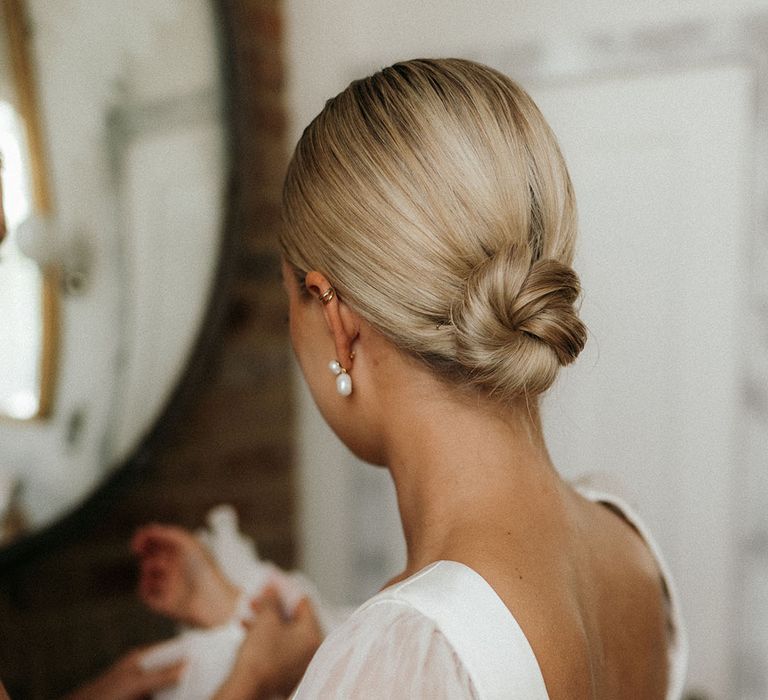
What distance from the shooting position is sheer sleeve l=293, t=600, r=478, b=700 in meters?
0.58

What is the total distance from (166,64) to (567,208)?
873mm

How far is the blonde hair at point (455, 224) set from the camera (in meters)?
0.66

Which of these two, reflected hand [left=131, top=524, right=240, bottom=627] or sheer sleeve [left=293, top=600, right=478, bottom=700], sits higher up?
sheer sleeve [left=293, top=600, right=478, bottom=700]

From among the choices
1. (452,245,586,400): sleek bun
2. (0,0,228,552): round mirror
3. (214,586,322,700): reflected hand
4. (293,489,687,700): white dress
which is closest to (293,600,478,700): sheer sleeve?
(293,489,687,700): white dress

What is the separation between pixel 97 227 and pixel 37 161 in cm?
14

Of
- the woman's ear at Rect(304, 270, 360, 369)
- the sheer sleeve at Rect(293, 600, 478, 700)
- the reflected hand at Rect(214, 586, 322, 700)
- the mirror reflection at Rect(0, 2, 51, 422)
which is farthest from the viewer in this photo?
the mirror reflection at Rect(0, 2, 51, 422)

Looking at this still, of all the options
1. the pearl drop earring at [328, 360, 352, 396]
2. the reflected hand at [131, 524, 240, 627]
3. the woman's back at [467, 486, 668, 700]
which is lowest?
the reflected hand at [131, 524, 240, 627]

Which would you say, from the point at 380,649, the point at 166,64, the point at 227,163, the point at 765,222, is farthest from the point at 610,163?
the point at 380,649

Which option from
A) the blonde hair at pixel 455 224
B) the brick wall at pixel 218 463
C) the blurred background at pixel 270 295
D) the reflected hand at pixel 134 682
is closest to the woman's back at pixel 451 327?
the blonde hair at pixel 455 224

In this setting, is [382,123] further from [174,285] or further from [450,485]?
[174,285]

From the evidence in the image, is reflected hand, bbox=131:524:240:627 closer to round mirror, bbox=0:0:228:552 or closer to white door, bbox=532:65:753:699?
round mirror, bbox=0:0:228:552

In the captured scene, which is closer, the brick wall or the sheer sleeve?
the sheer sleeve

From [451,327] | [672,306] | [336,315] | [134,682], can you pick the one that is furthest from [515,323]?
[672,306]

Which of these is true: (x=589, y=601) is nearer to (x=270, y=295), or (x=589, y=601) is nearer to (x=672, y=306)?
(x=672, y=306)
